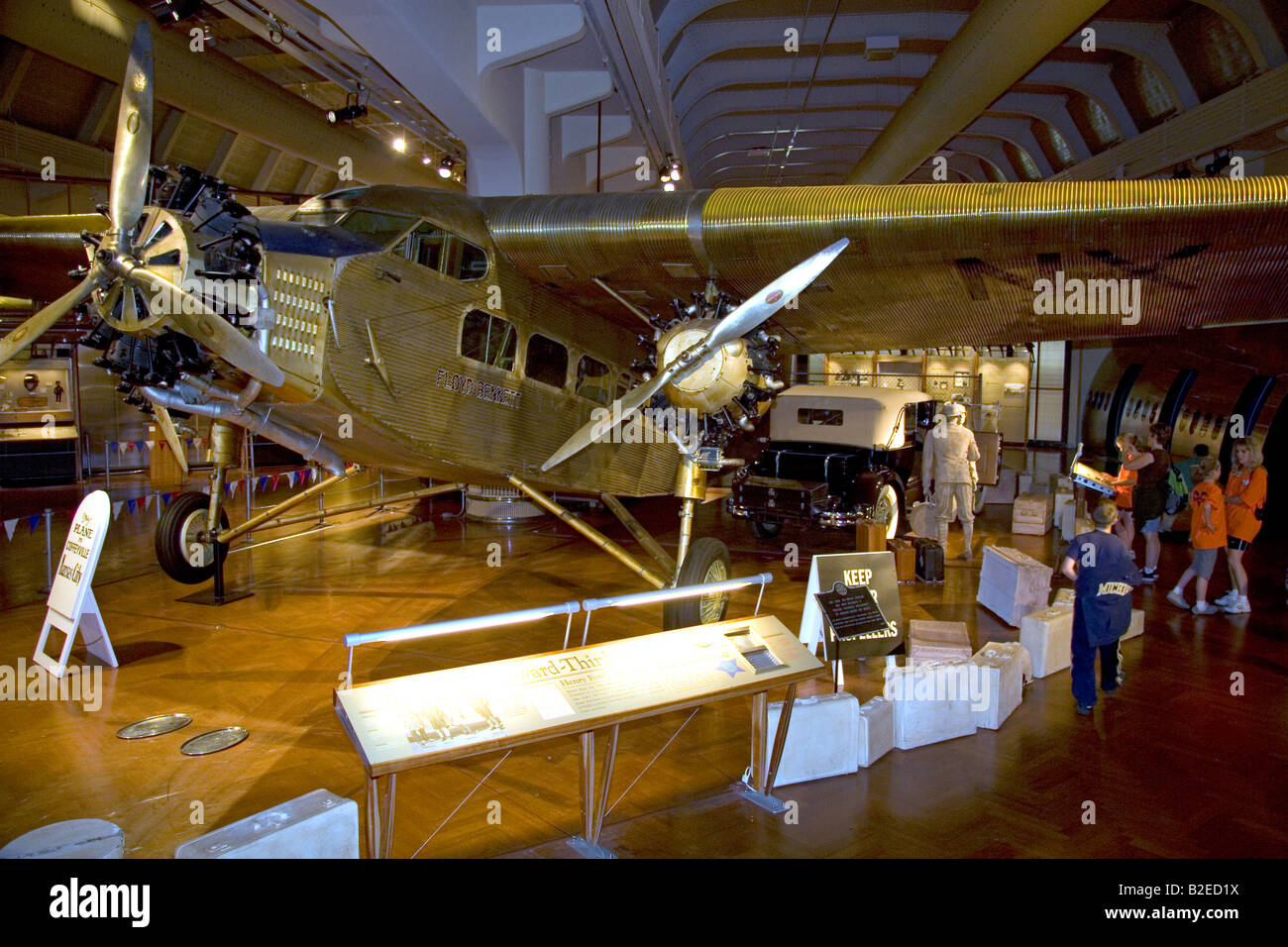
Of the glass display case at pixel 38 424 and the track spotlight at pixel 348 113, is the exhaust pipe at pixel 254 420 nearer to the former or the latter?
the track spotlight at pixel 348 113

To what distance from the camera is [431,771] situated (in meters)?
4.76

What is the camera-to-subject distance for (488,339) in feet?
22.8

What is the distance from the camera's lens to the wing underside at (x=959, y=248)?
5.38 meters

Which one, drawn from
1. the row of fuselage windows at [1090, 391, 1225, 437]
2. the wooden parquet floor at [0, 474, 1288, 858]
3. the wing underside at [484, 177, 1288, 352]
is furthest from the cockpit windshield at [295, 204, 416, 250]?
the row of fuselage windows at [1090, 391, 1225, 437]

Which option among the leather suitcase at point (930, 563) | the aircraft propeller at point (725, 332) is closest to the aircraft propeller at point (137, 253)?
the aircraft propeller at point (725, 332)

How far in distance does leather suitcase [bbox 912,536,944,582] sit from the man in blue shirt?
3.92 metres

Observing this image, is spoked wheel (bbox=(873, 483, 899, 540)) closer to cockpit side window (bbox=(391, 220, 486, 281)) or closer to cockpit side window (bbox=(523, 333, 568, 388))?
cockpit side window (bbox=(523, 333, 568, 388))

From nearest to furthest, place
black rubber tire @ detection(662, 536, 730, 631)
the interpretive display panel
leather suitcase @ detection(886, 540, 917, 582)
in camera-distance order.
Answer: the interpretive display panel, black rubber tire @ detection(662, 536, 730, 631), leather suitcase @ detection(886, 540, 917, 582)

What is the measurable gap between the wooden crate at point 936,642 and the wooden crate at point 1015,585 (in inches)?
49.6

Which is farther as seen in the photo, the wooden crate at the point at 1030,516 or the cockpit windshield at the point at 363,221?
the wooden crate at the point at 1030,516

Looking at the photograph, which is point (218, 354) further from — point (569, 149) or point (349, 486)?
point (349, 486)

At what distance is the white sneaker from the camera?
327 inches

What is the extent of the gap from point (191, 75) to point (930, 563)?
11712 mm
